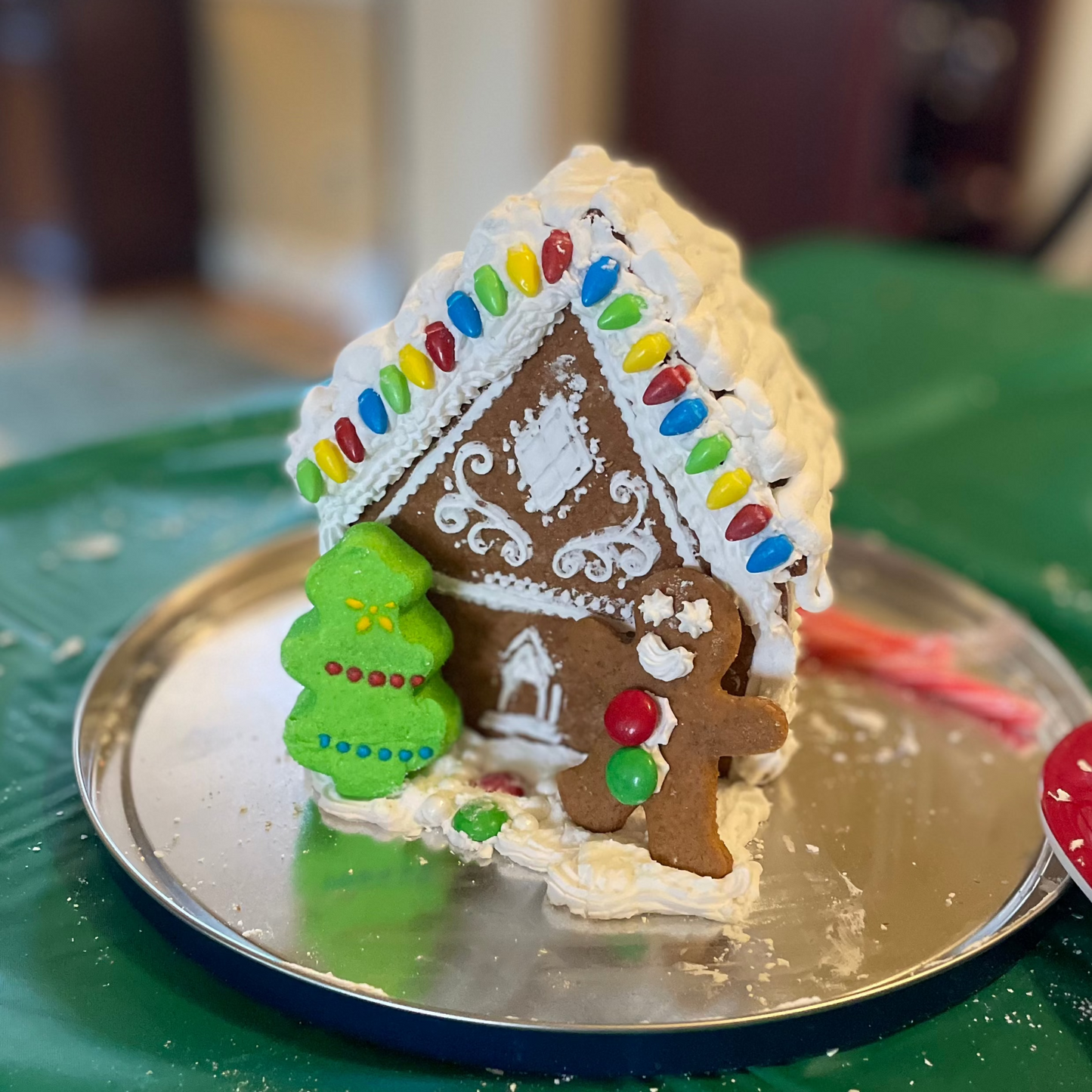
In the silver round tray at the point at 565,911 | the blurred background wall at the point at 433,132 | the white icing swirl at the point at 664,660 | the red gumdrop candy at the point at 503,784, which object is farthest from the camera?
the blurred background wall at the point at 433,132

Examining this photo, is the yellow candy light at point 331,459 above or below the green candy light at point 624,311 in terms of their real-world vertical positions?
below

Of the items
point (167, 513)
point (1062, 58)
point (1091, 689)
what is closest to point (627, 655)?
point (1091, 689)

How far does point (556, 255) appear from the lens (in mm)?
860

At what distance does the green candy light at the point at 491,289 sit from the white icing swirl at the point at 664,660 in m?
0.27

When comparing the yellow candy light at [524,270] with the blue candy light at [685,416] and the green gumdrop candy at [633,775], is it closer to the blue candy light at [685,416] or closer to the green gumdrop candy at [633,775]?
the blue candy light at [685,416]

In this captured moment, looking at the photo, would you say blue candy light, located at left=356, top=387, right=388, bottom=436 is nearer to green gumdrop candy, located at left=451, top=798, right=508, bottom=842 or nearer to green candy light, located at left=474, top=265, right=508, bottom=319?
green candy light, located at left=474, top=265, right=508, bottom=319

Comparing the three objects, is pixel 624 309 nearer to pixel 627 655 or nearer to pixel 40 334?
pixel 627 655

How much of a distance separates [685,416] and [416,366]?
213mm

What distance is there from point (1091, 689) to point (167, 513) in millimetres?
1176

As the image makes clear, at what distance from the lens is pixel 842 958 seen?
84 cm

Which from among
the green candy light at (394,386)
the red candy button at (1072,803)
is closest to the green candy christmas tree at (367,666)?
the green candy light at (394,386)

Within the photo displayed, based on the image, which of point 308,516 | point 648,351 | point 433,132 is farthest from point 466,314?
point 433,132

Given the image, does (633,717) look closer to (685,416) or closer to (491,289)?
(685,416)

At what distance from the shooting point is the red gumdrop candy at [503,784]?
3.25ft
